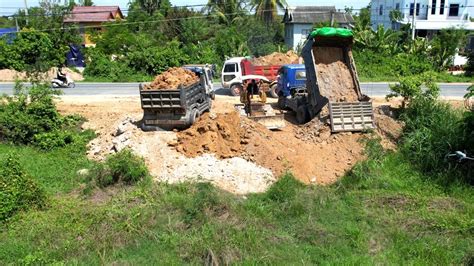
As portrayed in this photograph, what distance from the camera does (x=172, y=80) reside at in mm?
13477

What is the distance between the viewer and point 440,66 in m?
33.1

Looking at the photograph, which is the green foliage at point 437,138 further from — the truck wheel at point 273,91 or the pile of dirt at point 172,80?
the truck wheel at point 273,91

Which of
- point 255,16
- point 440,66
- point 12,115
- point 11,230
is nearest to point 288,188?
point 11,230

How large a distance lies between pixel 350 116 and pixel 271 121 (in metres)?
2.44

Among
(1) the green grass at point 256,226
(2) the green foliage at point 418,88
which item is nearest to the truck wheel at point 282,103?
(2) the green foliage at point 418,88

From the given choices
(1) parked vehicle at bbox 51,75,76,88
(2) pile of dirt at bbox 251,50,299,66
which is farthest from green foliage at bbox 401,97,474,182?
(1) parked vehicle at bbox 51,75,76,88

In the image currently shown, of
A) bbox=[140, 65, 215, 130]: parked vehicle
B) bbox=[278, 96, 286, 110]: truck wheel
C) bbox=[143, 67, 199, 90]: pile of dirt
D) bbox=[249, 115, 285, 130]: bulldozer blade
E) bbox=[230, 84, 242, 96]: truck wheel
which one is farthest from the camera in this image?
bbox=[230, 84, 242, 96]: truck wheel

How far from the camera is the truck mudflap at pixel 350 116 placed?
43.2 feet

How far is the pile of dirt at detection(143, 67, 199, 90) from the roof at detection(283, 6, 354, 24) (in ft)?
114

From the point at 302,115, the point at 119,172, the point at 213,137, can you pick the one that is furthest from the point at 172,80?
the point at 302,115

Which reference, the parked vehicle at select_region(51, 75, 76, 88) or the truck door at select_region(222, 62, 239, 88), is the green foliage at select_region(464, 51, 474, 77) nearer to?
Result: the truck door at select_region(222, 62, 239, 88)

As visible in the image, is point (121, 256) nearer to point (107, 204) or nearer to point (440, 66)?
point (107, 204)

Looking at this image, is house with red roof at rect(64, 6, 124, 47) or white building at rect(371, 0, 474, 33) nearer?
white building at rect(371, 0, 474, 33)

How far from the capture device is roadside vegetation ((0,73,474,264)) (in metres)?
7.36
